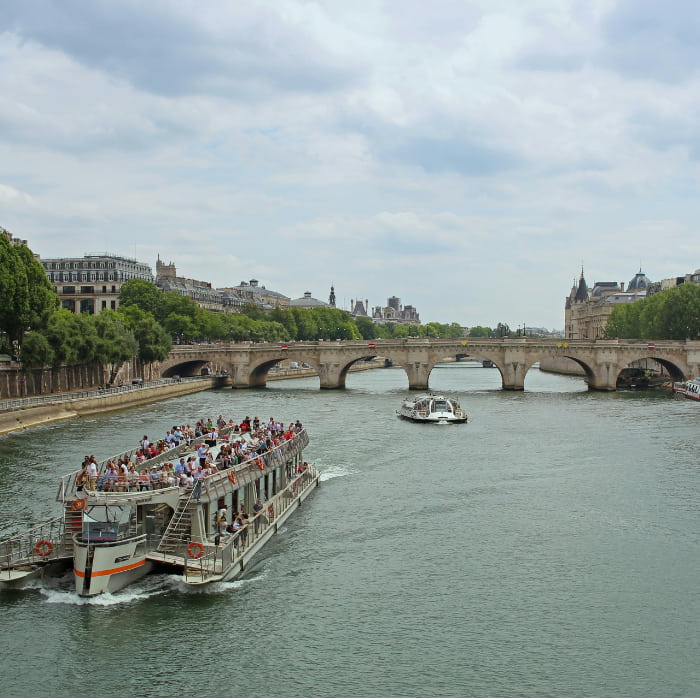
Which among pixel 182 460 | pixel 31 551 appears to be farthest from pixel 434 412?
pixel 31 551

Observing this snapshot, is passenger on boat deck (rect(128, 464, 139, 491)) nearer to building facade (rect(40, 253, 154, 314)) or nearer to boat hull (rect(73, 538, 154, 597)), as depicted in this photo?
boat hull (rect(73, 538, 154, 597))

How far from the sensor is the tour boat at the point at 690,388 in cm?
7934

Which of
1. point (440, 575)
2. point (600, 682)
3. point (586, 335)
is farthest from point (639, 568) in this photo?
point (586, 335)

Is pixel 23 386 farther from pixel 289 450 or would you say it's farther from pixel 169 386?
pixel 289 450

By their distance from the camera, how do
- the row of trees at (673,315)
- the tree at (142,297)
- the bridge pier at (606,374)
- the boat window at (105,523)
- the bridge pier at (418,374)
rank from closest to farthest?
1. the boat window at (105,523)
2. the bridge pier at (606,374)
3. the bridge pier at (418,374)
4. the row of trees at (673,315)
5. the tree at (142,297)

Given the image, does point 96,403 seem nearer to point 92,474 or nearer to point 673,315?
point 92,474

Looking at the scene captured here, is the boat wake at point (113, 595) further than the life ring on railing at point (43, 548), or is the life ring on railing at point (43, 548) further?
the life ring on railing at point (43, 548)

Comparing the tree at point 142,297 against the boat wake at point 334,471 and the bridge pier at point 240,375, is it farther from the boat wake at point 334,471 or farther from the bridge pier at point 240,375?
the boat wake at point 334,471

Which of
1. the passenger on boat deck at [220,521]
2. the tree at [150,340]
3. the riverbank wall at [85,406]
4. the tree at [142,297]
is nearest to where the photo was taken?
the passenger on boat deck at [220,521]

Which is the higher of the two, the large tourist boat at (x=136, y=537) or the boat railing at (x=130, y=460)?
the boat railing at (x=130, y=460)

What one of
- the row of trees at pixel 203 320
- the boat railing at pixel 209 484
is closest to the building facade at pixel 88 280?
the row of trees at pixel 203 320

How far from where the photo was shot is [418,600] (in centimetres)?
2392

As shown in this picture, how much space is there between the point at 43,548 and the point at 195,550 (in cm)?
426

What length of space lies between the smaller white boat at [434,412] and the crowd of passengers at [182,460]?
24.6 m
